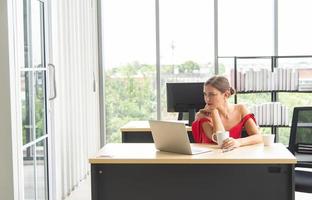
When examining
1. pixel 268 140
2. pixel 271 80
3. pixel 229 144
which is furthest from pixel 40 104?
pixel 271 80

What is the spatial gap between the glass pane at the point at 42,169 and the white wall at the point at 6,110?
0.71m

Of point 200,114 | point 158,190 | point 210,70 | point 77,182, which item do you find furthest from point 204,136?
point 210,70

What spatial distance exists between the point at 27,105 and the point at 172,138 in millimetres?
1401

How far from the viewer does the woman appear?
137 inches

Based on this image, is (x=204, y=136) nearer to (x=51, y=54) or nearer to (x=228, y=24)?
(x=51, y=54)

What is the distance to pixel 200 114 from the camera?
Result: 3672 millimetres

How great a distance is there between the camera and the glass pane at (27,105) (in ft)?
12.4

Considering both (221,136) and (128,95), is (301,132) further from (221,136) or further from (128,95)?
(128,95)

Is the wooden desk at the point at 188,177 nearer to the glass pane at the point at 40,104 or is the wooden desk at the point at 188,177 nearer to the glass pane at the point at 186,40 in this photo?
the glass pane at the point at 40,104

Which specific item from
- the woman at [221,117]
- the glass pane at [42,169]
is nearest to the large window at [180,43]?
the glass pane at [42,169]

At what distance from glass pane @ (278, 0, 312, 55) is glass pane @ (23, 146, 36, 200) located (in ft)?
13.5

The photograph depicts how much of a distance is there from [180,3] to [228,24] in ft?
2.44

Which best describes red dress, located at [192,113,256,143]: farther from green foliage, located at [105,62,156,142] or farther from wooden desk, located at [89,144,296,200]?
green foliage, located at [105,62,156,142]

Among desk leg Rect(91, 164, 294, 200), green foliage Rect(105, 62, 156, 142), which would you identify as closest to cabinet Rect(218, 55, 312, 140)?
green foliage Rect(105, 62, 156, 142)
